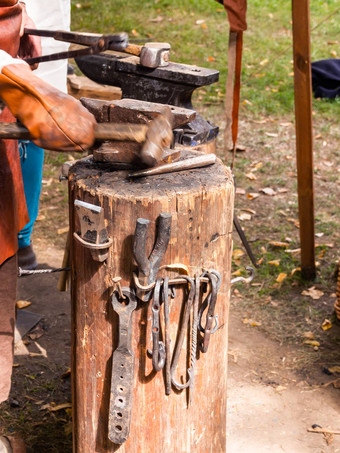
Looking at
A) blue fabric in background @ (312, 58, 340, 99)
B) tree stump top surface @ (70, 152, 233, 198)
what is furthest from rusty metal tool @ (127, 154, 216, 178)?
blue fabric in background @ (312, 58, 340, 99)

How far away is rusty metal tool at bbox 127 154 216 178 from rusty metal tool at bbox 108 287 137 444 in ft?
1.29

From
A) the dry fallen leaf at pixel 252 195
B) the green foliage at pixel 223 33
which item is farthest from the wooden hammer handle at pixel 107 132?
the green foliage at pixel 223 33

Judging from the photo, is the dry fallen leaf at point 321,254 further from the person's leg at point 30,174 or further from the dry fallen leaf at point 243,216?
the person's leg at point 30,174

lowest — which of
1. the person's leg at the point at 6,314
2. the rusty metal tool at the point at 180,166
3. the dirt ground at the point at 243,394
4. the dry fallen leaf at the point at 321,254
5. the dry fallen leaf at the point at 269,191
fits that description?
the dirt ground at the point at 243,394

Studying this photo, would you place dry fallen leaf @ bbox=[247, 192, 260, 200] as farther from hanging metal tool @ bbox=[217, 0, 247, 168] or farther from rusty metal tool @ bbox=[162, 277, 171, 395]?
rusty metal tool @ bbox=[162, 277, 171, 395]

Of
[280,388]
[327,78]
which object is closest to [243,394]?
[280,388]

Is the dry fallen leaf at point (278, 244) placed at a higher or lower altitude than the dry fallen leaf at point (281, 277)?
higher

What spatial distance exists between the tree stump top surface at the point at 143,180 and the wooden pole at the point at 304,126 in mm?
1866

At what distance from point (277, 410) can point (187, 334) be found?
4.76 ft

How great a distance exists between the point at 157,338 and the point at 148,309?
0.10 meters

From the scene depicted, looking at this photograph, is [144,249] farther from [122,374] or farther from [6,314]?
[6,314]

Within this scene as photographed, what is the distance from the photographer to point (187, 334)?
221 cm

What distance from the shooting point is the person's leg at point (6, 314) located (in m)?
2.69

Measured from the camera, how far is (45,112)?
1965mm
